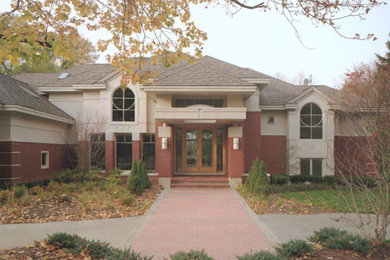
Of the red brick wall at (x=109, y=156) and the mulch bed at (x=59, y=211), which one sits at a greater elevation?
the red brick wall at (x=109, y=156)

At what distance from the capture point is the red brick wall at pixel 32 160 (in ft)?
42.0

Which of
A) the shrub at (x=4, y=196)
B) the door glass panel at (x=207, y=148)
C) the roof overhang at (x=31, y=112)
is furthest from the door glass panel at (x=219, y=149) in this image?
the shrub at (x=4, y=196)

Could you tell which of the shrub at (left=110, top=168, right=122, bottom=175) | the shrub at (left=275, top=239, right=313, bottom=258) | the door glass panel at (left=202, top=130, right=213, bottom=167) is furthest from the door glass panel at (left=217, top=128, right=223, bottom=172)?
the shrub at (left=275, top=239, right=313, bottom=258)

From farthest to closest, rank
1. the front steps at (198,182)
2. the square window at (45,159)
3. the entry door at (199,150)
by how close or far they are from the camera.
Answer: the entry door at (199,150)
the square window at (45,159)
the front steps at (198,182)

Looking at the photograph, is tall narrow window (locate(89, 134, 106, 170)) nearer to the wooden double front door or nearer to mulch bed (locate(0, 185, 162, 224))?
the wooden double front door

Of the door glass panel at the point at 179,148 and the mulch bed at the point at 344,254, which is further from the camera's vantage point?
the door glass panel at the point at 179,148

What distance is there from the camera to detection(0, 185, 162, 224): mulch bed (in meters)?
8.95

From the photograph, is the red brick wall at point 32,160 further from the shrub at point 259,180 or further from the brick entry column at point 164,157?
the shrub at point 259,180

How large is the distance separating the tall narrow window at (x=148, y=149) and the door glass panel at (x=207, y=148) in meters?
3.18

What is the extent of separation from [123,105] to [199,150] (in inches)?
211

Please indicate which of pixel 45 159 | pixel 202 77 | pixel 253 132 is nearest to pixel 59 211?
pixel 45 159

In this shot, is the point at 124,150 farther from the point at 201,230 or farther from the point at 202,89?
the point at 201,230

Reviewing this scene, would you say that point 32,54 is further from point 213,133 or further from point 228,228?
point 213,133

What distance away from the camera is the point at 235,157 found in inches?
599
